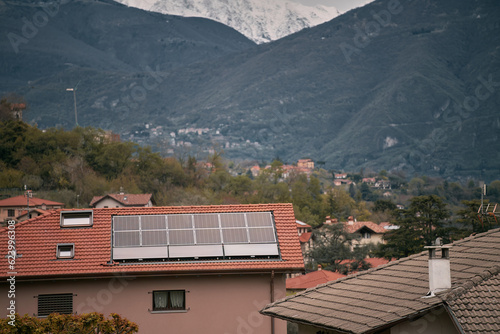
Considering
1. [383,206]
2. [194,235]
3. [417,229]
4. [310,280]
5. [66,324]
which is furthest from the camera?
[383,206]

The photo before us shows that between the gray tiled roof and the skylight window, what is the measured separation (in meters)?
7.68

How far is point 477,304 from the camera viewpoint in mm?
11266

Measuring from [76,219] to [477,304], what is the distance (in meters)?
12.4

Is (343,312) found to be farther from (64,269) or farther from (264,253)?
(64,269)

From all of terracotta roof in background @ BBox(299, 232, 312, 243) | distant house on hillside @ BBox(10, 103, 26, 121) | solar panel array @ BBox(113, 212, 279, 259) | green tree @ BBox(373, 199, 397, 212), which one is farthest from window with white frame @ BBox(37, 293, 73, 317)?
green tree @ BBox(373, 199, 397, 212)

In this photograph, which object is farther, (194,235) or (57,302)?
(194,235)

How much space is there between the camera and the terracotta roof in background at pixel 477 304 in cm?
1090

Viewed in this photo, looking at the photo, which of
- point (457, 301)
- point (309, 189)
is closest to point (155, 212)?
point (457, 301)

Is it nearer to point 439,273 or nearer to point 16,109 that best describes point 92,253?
point 439,273

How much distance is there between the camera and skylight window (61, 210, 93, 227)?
20672 millimetres

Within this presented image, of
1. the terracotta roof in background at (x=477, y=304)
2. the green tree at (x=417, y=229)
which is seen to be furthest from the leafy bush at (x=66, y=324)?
the green tree at (x=417, y=229)

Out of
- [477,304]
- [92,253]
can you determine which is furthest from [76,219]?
[477,304]

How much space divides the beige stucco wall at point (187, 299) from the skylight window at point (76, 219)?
1.98 m

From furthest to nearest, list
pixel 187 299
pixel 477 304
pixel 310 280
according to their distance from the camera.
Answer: pixel 310 280 < pixel 187 299 < pixel 477 304
